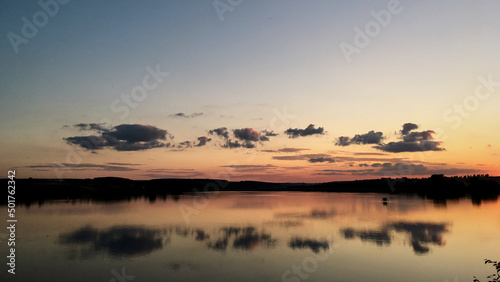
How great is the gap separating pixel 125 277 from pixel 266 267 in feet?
32.2

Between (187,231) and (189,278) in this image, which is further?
(187,231)

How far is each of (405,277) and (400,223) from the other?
2936 centimetres

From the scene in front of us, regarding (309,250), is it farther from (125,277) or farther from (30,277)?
(30,277)

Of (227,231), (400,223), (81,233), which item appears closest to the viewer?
(81,233)

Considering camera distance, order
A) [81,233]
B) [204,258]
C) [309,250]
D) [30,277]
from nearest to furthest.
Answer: [30,277] < [204,258] < [309,250] < [81,233]

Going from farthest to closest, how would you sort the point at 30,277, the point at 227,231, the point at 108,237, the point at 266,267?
the point at 227,231 → the point at 108,237 → the point at 266,267 → the point at 30,277

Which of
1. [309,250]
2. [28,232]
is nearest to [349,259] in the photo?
[309,250]

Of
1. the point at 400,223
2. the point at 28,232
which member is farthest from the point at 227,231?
the point at 400,223

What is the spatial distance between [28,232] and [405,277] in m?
38.7

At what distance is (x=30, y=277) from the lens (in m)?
21.8

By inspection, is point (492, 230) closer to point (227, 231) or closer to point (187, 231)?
point (227, 231)

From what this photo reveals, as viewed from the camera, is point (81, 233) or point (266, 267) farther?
point (81, 233)

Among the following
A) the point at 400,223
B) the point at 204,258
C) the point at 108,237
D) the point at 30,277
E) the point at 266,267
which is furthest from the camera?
the point at 400,223

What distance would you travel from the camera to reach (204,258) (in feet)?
89.1
